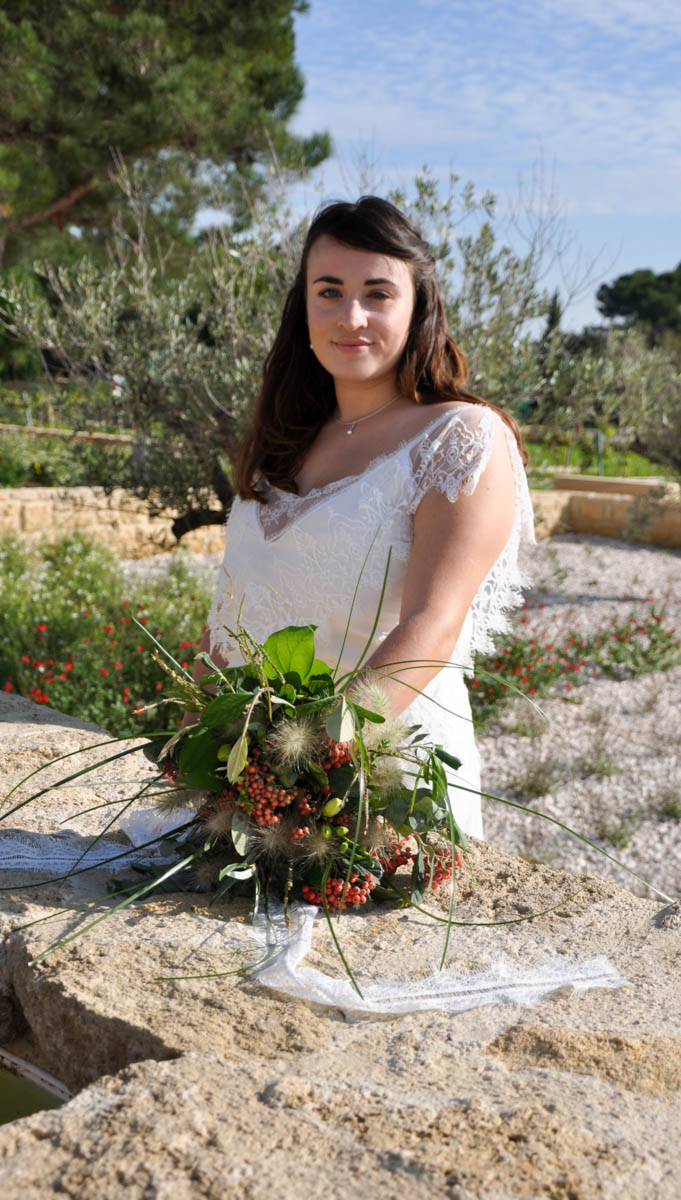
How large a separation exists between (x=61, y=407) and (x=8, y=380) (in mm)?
15173

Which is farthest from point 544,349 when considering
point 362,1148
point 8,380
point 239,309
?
point 8,380

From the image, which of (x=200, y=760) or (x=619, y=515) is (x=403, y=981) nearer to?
(x=200, y=760)

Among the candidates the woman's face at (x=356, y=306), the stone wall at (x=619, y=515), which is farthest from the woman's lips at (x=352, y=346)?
the stone wall at (x=619, y=515)

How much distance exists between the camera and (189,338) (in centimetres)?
650

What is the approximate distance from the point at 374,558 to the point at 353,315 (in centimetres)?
49

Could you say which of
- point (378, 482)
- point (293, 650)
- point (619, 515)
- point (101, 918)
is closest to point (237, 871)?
point (101, 918)

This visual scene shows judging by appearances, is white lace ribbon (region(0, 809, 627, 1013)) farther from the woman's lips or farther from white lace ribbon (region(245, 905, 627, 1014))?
the woman's lips

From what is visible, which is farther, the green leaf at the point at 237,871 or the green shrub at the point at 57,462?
the green shrub at the point at 57,462

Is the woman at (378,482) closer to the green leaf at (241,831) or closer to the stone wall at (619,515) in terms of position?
the green leaf at (241,831)

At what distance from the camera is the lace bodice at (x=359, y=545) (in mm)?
2105

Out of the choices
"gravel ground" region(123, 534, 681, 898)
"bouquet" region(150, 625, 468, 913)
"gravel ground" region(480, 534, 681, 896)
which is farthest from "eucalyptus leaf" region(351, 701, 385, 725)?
"gravel ground" region(480, 534, 681, 896)

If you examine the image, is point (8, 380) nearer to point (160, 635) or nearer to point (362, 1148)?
point (160, 635)

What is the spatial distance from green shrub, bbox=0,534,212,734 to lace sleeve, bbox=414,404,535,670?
8.88 ft

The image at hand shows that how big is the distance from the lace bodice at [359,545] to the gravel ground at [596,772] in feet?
5.04
